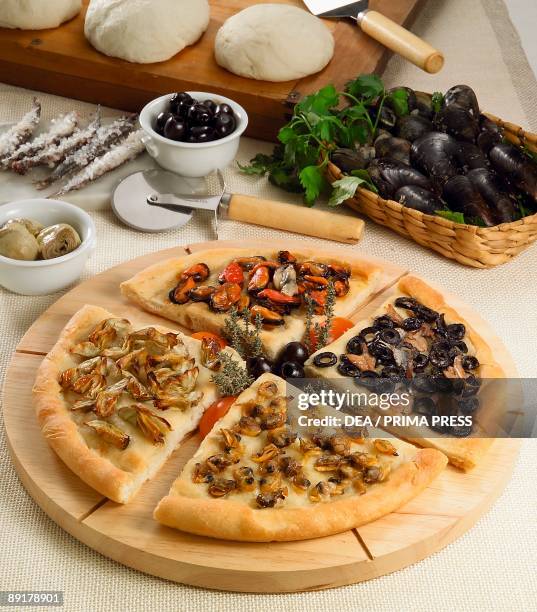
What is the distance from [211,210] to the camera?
13.8ft

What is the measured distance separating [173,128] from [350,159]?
2.87 feet

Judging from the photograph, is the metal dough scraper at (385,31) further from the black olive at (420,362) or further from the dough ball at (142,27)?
the black olive at (420,362)

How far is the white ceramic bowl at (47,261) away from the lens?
3584mm

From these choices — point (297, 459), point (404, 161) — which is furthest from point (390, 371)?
point (404, 161)

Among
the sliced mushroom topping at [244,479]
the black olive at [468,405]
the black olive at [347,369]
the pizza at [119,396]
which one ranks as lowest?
the pizza at [119,396]

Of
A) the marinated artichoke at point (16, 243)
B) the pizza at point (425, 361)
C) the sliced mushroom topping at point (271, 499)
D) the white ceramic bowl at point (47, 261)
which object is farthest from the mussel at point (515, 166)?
the marinated artichoke at point (16, 243)

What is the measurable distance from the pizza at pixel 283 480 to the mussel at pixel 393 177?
1.47 meters

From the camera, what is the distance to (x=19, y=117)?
16.1 feet

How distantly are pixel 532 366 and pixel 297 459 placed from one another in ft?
4.07

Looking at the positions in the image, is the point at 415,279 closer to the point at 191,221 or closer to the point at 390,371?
the point at 390,371

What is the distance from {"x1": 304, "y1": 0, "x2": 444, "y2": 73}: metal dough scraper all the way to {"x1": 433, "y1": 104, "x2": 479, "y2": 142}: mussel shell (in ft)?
1.67

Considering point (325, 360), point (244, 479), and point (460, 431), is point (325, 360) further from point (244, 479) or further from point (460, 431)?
point (244, 479)

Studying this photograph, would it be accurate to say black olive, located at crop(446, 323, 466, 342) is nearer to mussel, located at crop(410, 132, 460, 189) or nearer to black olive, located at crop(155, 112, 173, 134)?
mussel, located at crop(410, 132, 460, 189)

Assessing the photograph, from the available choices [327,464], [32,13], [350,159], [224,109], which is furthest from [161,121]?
[327,464]
